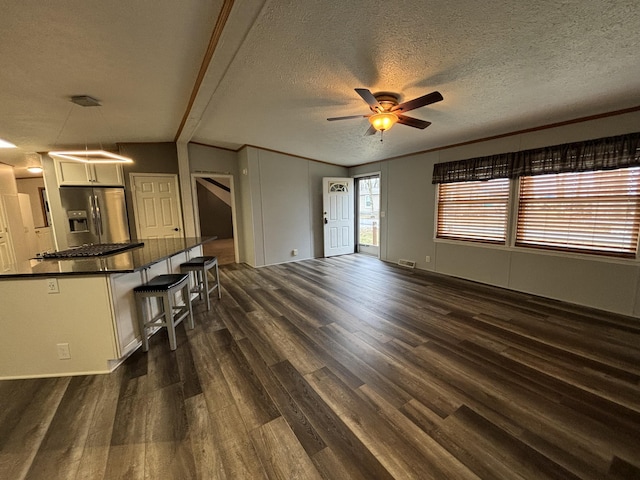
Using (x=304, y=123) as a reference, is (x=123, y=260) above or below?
below

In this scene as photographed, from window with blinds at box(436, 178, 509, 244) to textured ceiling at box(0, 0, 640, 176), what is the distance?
917mm

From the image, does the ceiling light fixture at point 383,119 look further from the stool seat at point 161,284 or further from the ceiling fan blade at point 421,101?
the stool seat at point 161,284

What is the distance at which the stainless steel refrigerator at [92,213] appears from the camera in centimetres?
443

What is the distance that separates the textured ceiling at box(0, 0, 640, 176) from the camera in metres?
1.66

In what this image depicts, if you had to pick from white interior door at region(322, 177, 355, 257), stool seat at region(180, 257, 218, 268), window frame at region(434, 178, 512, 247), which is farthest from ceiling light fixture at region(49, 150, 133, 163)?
window frame at region(434, 178, 512, 247)

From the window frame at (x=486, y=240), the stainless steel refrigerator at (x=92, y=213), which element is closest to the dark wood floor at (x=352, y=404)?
the window frame at (x=486, y=240)

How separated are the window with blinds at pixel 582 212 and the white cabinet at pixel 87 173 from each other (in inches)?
262

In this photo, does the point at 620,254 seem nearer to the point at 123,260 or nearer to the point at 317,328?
the point at 317,328

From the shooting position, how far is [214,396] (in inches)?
69.5

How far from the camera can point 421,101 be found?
223 centimetres

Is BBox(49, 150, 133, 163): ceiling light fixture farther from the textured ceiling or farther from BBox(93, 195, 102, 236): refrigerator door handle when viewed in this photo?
BBox(93, 195, 102, 236): refrigerator door handle

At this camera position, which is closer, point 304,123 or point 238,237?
point 304,123

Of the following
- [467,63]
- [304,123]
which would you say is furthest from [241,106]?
[467,63]

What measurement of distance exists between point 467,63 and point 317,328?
2.79 m
